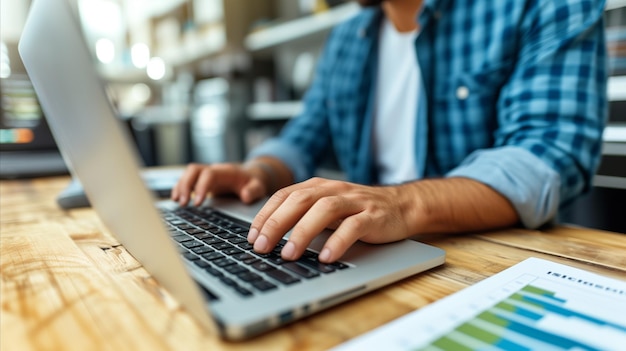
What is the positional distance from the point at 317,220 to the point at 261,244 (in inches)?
2.1

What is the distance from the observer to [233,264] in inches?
12.5

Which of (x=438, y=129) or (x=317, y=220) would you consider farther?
(x=438, y=129)

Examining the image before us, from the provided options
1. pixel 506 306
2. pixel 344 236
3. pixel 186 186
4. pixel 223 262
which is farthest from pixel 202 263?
pixel 186 186

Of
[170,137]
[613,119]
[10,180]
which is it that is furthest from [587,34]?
[170,137]

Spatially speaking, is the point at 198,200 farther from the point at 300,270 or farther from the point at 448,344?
the point at 448,344

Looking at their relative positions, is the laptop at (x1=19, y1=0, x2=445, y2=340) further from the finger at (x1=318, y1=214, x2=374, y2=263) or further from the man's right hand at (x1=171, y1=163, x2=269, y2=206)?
the man's right hand at (x1=171, y1=163, x2=269, y2=206)

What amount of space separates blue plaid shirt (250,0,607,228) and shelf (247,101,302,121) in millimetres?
701

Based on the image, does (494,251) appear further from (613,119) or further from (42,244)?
(613,119)

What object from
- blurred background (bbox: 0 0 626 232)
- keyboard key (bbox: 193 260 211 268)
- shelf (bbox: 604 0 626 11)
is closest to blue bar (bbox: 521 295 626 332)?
keyboard key (bbox: 193 260 211 268)

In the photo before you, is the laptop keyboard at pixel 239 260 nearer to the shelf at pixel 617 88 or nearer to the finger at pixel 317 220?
the finger at pixel 317 220

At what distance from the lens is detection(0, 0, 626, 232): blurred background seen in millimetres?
1060

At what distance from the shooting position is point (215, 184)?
0.65 m

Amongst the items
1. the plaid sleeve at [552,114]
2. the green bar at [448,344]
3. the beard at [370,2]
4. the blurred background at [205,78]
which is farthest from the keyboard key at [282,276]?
the beard at [370,2]

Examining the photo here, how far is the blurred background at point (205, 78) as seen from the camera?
1.06 meters
